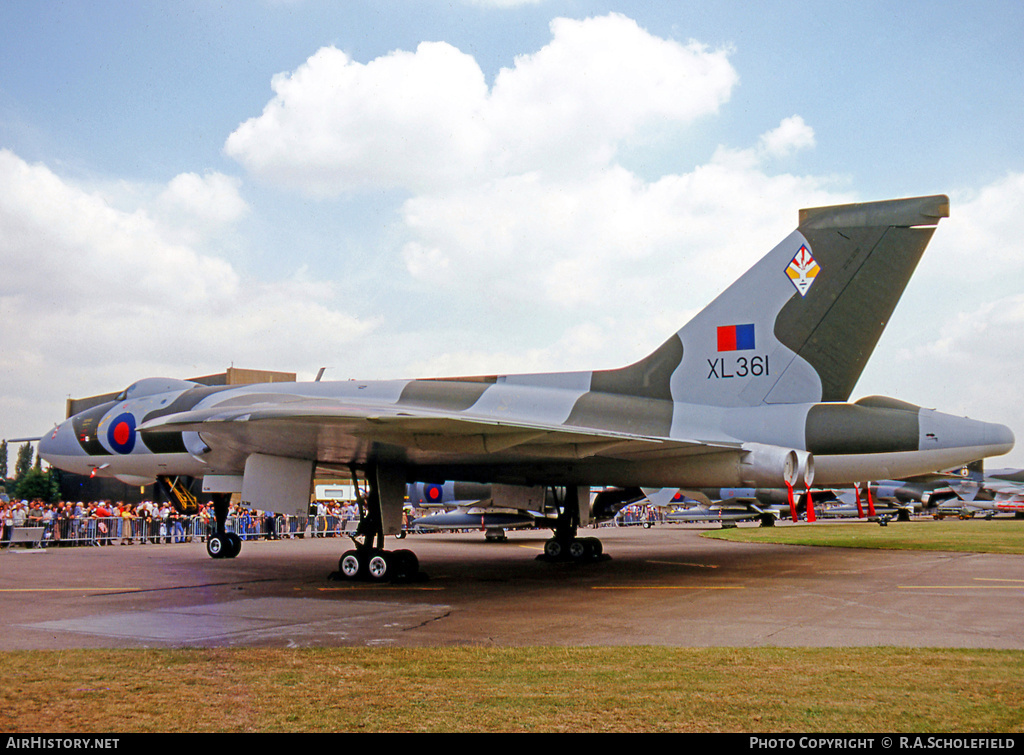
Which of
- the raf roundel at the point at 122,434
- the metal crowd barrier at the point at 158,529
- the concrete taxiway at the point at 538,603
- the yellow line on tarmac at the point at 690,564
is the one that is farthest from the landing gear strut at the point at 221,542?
the yellow line on tarmac at the point at 690,564

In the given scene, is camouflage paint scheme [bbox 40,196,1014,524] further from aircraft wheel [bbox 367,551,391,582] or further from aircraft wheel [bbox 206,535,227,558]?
aircraft wheel [bbox 206,535,227,558]

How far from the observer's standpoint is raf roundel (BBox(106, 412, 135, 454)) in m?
14.6

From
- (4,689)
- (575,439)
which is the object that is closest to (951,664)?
(575,439)

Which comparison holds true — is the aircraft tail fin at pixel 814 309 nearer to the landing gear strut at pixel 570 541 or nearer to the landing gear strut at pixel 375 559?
the landing gear strut at pixel 570 541

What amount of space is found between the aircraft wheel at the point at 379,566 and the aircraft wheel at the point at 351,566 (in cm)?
16

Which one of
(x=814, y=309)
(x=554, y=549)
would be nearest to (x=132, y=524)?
(x=554, y=549)

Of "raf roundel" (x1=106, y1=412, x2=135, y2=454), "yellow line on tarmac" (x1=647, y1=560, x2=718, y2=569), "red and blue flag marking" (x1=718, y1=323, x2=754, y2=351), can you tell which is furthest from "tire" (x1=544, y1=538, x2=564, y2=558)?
"raf roundel" (x1=106, y1=412, x2=135, y2=454)

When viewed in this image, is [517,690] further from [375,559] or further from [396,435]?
Answer: [375,559]

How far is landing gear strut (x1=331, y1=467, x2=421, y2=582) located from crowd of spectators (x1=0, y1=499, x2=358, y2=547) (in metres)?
9.30

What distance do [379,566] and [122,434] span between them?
664cm

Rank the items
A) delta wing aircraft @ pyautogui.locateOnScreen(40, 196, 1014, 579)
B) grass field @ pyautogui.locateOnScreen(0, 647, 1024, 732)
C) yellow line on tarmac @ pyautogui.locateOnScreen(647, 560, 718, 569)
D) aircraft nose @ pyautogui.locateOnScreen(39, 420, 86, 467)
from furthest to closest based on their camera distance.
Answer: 1. aircraft nose @ pyautogui.locateOnScreen(39, 420, 86, 467)
2. yellow line on tarmac @ pyautogui.locateOnScreen(647, 560, 718, 569)
3. delta wing aircraft @ pyautogui.locateOnScreen(40, 196, 1014, 579)
4. grass field @ pyautogui.locateOnScreen(0, 647, 1024, 732)

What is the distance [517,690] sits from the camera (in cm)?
430

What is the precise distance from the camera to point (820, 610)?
783 centimetres

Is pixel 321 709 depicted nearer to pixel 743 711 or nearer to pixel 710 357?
pixel 743 711
